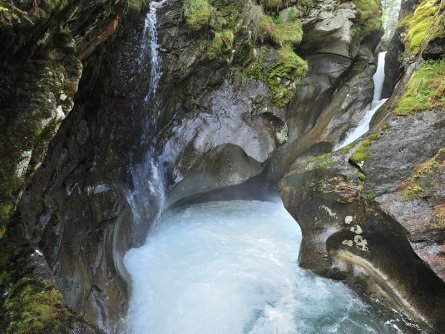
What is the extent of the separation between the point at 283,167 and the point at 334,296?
613cm

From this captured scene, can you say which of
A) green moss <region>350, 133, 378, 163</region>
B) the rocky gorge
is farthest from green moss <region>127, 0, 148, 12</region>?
green moss <region>350, 133, 378, 163</region>

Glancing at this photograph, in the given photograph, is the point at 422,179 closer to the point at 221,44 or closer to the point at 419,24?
the point at 221,44

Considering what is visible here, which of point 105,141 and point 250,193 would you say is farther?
point 250,193

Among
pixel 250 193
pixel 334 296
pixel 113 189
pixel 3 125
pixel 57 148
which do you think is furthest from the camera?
pixel 250 193

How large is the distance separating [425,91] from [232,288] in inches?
247

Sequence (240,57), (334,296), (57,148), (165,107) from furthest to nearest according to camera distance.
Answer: (240,57)
(165,107)
(334,296)
(57,148)

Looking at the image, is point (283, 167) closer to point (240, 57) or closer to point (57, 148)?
point (240, 57)

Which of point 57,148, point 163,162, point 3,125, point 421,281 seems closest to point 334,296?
point 421,281

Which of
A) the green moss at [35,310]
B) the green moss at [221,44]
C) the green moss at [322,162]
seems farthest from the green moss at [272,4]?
the green moss at [35,310]

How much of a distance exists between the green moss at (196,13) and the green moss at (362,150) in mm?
5328

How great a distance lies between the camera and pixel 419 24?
13.3 meters

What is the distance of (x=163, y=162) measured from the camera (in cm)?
1015

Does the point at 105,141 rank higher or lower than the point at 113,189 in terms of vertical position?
higher

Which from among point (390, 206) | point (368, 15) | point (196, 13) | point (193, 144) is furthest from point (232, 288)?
point (368, 15)
